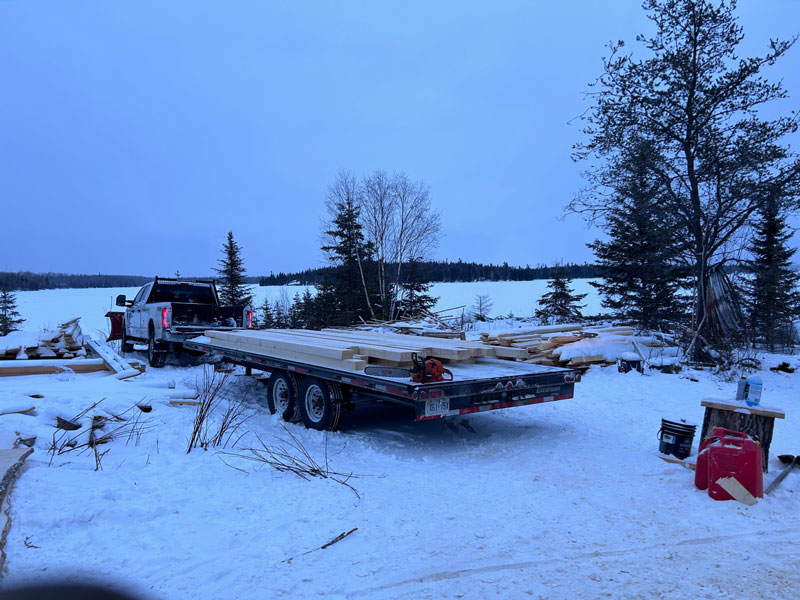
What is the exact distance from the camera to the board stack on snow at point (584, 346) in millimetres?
11648

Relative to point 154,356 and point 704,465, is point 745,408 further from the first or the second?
point 154,356

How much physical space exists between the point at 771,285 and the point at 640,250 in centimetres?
404

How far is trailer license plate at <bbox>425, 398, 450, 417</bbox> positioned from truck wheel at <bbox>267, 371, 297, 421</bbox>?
2.61 metres

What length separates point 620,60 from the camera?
1227 centimetres

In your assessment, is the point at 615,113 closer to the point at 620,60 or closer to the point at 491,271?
the point at 620,60

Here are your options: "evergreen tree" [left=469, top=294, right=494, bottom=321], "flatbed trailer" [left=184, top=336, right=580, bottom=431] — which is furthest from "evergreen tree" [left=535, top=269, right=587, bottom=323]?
"flatbed trailer" [left=184, top=336, right=580, bottom=431]

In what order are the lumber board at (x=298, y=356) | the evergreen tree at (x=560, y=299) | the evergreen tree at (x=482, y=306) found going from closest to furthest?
the lumber board at (x=298, y=356)
the evergreen tree at (x=560, y=299)
the evergreen tree at (x=482, y=306)

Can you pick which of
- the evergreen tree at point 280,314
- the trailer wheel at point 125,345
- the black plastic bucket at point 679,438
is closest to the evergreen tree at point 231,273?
the evergreen tree at point 280,314

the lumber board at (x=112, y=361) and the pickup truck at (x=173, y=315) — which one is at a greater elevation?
the pickup truck at (x=173, y=315)

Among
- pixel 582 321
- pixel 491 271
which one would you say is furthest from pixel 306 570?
pixel 491 271

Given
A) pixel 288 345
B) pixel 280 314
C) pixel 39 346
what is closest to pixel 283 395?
pixel 288 345

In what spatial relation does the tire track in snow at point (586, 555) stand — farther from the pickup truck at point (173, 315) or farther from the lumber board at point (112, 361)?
the pickup truck at point (173, 315)

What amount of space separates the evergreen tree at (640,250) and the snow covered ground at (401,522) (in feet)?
22.1

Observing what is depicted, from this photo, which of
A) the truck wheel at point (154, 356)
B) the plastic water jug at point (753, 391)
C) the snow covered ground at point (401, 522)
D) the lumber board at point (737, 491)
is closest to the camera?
the snow covered ground at point (401, 522)
